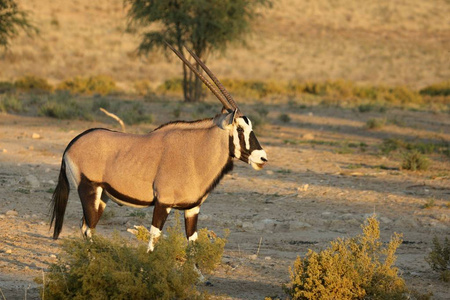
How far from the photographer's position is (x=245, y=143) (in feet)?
21.5

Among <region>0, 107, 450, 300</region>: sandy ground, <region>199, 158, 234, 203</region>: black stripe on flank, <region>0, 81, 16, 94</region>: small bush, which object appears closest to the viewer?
<region>199, 158, 234, 203</region>: black stripe on flank

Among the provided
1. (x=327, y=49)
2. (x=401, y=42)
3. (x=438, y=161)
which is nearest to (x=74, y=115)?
(x=438, y=161)

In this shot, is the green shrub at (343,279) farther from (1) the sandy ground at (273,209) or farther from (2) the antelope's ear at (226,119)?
(2) the antelope's ear at (226,119)

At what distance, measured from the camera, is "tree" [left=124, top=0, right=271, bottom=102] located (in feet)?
87.3

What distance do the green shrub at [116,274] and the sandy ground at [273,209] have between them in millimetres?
491

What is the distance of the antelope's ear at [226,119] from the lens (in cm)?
651

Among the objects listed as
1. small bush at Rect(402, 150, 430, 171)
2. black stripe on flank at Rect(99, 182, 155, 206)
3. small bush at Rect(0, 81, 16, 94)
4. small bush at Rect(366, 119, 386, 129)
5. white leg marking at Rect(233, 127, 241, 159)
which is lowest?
small bush at Rect(0, 81, 16, 94)

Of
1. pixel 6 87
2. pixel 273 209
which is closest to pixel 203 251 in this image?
pixel 273 209

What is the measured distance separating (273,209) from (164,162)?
418 cm

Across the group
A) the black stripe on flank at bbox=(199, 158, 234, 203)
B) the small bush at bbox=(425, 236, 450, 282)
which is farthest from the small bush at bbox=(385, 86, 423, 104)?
the black stripe on flank at bbox=(199, 158, 234, 203)

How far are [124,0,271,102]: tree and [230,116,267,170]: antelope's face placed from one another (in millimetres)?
19948

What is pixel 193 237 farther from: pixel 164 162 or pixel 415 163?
pixel 415 163

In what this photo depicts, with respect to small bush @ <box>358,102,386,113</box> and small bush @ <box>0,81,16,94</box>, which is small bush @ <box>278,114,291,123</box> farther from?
small bush @ <box>0,81,16,94</box>

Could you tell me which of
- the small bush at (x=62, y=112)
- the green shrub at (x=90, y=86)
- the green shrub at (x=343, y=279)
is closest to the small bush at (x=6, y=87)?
the green shrub at (x=90, y=86)
